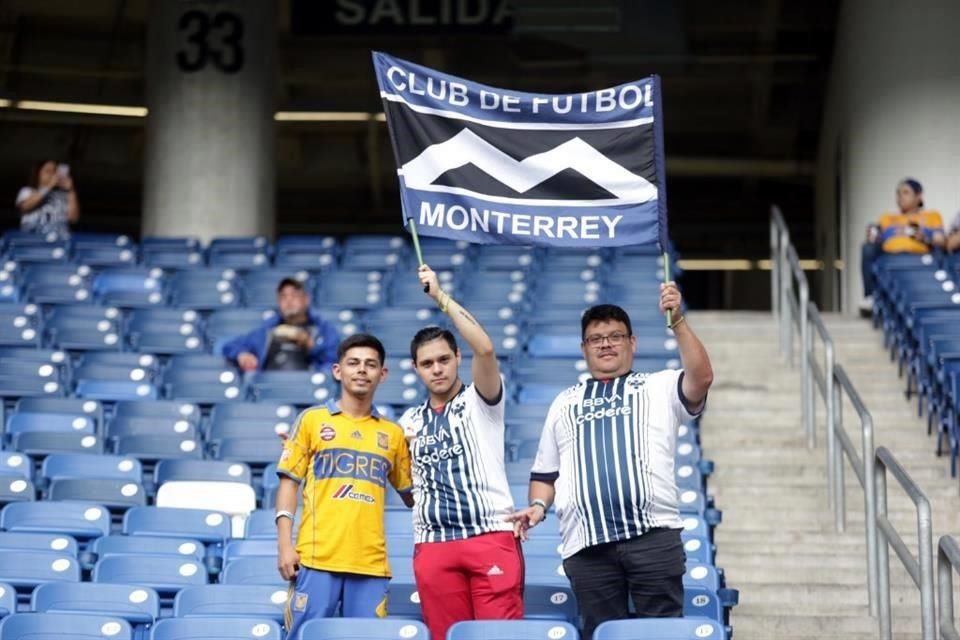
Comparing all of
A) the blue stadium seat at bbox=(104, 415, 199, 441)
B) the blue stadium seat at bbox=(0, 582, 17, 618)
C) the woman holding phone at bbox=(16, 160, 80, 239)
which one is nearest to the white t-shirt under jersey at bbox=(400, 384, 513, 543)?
the blue stadium seat at bbox=(0, 582, 17, 618)

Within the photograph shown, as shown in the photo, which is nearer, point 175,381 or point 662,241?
point 662,241

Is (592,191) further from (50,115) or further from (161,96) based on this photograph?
(50,115)

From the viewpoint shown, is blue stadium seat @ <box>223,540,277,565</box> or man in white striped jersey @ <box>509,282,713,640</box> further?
blue stadium seat @ <box>223,540,277,565</box>

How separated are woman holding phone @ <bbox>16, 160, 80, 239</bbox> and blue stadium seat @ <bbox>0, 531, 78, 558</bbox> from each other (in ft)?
27.2

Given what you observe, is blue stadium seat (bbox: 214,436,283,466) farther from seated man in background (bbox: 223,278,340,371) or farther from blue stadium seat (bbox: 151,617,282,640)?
blue stadium seat (bbox: 151,617,282,640)

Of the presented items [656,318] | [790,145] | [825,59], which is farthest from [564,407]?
[790,145]

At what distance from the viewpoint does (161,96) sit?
1652cm

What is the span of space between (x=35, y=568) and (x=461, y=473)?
191cm

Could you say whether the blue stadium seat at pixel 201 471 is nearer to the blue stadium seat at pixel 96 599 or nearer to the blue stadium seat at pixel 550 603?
the blue stadium seat at pixel 96 599

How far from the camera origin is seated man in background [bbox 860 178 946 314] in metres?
12.9

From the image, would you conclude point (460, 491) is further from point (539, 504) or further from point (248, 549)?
point (248, 549)

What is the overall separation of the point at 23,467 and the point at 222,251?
6.33 m

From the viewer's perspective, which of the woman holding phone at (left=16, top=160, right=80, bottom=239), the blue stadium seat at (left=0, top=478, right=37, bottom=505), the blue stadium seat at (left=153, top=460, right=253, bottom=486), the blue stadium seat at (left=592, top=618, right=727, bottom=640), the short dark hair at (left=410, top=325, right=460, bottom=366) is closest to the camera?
the blue stadium seat at (left=592, top=618, right=727, bottom=640)

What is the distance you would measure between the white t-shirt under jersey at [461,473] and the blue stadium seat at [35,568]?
5.09 feet
